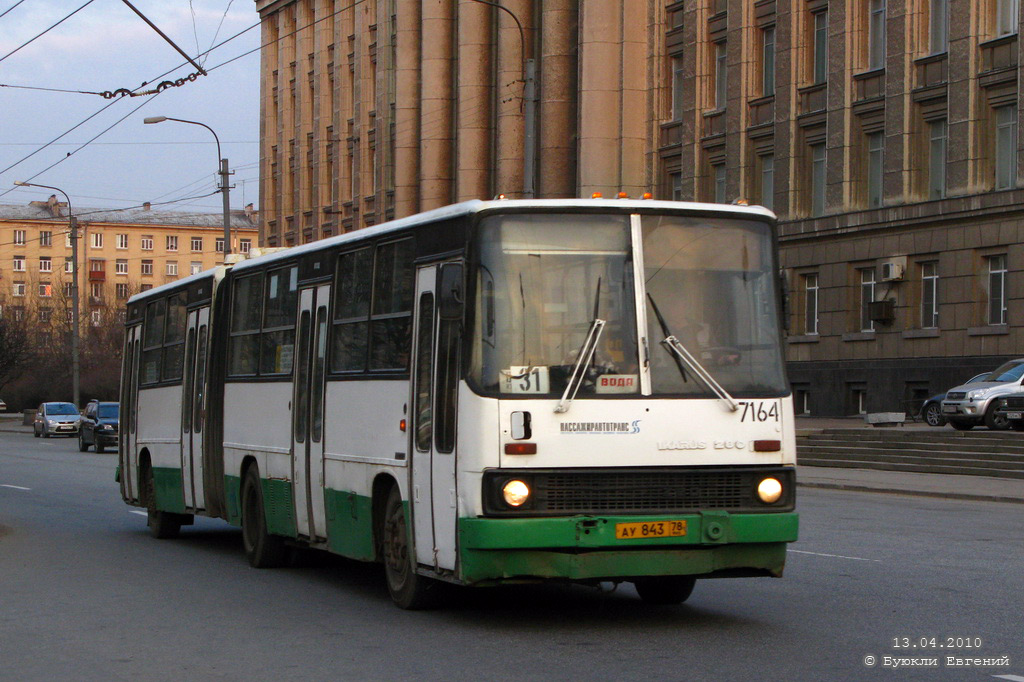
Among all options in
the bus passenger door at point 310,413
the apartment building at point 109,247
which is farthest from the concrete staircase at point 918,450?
the apartment building at point 109,247

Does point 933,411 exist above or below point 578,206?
below

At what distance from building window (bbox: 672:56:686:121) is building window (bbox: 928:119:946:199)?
11.1m

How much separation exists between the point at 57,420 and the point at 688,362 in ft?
187

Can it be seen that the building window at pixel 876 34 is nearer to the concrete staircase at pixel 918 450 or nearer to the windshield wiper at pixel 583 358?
the concrete staircase at pixel 918 450

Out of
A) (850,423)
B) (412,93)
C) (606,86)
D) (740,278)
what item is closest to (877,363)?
(850,423)

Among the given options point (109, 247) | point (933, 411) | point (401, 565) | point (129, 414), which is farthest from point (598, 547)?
point (109, 247)

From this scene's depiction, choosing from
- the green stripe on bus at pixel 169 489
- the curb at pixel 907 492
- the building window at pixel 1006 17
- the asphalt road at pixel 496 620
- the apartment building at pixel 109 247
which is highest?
the apartment building at pixel 109 247

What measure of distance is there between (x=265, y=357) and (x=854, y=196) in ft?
96.3

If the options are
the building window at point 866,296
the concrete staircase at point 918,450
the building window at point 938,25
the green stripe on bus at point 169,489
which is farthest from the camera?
the building window at point 866,296

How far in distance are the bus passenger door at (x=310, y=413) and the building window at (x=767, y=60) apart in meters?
33.0

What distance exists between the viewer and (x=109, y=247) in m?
146

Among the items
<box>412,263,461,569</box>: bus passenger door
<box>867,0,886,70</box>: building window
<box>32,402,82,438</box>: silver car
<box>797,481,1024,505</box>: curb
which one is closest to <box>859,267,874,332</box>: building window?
<box>867,0,886,70</box>: building window

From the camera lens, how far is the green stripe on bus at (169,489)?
16703mm

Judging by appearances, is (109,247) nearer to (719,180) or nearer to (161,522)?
(719,180)
